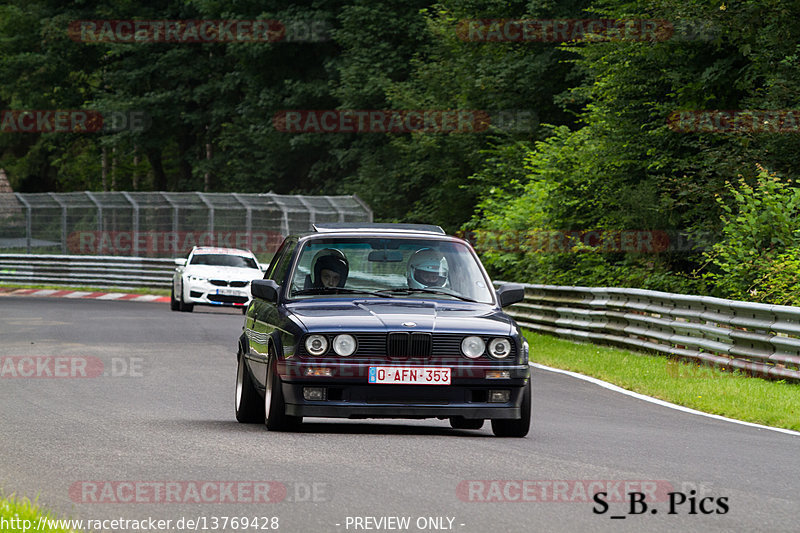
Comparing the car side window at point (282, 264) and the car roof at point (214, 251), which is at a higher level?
the car side window at point (282, 264)

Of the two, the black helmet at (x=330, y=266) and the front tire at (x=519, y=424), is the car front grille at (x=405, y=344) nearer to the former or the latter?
the front tire at (x=519, y=424)

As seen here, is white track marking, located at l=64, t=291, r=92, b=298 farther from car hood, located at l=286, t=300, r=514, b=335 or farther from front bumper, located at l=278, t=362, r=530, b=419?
front bumper, located at l=278, t=362, r=530, b=419

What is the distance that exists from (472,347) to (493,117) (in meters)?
32.6

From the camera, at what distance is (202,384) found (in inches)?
611

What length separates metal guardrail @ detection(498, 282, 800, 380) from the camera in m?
15.9

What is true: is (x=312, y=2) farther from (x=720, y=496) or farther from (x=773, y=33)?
(x=720, y=496)

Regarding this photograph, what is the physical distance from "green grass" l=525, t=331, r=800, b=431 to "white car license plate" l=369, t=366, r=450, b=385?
4.12 metres

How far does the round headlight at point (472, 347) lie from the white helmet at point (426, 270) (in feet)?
3.50

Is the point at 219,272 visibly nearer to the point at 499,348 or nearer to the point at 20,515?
the point at 499,348

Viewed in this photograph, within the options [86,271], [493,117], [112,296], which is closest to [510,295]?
[493,117]

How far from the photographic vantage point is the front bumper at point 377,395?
32.3 ft

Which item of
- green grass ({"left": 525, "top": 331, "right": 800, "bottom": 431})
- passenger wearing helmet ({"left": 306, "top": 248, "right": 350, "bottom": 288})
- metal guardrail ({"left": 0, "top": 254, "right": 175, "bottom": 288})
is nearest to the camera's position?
passenger wearing helmet ({"left": 306, "top": 248, "right": 350, "bottom": 288})

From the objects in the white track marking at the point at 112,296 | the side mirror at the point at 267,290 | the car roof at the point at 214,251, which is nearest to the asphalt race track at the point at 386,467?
the side mirror at the point at 267,290

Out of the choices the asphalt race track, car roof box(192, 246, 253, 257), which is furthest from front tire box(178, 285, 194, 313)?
the asphalt race track
